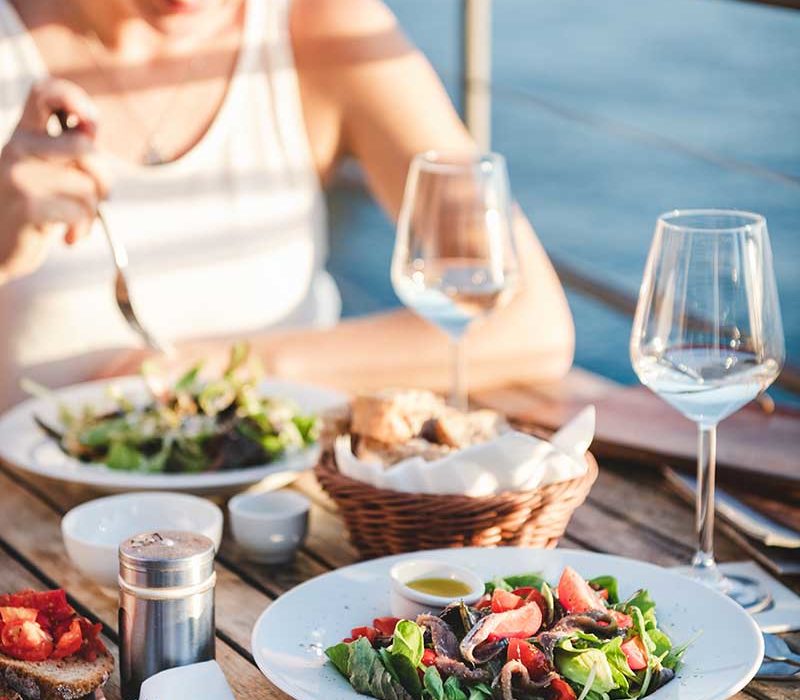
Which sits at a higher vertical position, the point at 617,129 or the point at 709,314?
the point at 709,314

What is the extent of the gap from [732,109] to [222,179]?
6.71 metres

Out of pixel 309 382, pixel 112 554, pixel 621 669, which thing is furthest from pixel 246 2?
pixel 621 669

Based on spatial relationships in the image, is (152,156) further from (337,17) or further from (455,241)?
(455,241)

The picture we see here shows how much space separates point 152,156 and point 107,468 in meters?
0.86

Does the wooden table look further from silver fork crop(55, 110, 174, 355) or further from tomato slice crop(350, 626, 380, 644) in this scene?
silver fork crop(55, 110, 174, 355)

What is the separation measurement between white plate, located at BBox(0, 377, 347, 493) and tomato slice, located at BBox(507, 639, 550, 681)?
1.96ft

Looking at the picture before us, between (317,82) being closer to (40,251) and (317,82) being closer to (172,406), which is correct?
(40,251)

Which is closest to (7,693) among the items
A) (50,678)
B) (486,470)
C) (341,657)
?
(50,678)

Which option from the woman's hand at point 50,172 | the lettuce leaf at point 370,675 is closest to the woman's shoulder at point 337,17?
the woman's hand at point 50,172

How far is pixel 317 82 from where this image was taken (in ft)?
7.84

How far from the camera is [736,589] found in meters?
1.31

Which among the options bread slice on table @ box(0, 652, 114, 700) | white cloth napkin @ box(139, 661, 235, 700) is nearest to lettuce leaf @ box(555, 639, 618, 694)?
white cloth napkin @ box(139, 661, 235, 700)

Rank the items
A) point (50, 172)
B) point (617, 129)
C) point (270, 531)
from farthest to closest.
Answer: point (617, 129), point (50, 172), point (270, 531)

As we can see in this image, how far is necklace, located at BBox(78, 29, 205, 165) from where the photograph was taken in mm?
2293
